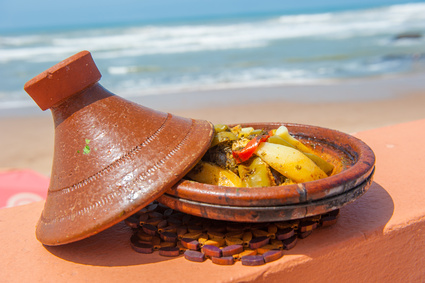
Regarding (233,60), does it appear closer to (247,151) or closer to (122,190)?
(247,151)

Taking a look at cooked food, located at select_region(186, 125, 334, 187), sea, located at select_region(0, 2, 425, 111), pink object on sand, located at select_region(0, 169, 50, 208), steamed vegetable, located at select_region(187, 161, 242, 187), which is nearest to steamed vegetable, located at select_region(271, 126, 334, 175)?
cooked food, located at select_region(186, 125, 334, 187)

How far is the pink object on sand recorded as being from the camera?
366cm

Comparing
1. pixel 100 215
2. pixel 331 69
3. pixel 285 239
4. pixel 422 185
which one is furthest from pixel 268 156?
pixel 331 69

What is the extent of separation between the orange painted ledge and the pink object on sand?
1577 millimetres

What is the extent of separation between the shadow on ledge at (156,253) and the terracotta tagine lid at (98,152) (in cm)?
15

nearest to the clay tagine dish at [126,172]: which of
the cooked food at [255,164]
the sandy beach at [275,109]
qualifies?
the cooked food at [255,164]

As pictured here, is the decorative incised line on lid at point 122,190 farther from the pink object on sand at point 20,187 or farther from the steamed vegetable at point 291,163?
the pink object on sand at point 20,187

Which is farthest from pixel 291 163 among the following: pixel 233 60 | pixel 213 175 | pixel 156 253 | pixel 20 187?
pixel 233 60

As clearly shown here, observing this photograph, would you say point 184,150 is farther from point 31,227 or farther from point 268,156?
point 31,227

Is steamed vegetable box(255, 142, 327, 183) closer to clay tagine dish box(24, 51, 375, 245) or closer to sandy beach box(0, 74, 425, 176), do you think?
clay tagine dish box(24, 51, 375, 245)

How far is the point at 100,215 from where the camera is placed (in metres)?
1.56

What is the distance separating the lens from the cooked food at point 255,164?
1.75m

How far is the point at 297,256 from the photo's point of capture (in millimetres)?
1622

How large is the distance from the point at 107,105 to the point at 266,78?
1068cm
